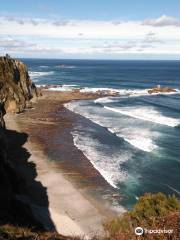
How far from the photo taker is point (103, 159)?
1652 inches

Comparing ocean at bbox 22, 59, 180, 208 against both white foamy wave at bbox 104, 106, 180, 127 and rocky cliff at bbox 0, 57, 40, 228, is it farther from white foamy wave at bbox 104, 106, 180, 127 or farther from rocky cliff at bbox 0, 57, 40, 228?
rocky cliff at bbox 0, 57, 40, 228

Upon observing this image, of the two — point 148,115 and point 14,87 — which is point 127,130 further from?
point 14,87

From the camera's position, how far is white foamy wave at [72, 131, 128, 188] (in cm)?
3693

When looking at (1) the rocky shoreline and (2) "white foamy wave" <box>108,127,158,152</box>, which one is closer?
(1) the rocky shoreline

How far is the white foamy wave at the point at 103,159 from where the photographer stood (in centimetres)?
3693

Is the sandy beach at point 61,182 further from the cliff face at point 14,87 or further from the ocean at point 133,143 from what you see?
the cliff face at point 14,87

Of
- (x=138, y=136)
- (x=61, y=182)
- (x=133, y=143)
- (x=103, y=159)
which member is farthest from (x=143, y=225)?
(x=138, y=136)

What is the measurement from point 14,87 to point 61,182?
142 ft

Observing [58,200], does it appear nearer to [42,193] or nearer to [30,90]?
[42,193]

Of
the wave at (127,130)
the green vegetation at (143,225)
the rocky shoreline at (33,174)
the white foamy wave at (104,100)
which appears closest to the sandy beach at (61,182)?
the rocky shoreline at (33,174)

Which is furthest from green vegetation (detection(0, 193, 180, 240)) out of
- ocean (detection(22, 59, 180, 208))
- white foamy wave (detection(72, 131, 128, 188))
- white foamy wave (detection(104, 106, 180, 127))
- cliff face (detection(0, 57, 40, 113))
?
cliff face (detection(0, 57, 40, 113))

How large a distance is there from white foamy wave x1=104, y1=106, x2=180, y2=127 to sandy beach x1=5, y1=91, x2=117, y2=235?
13.5 metres

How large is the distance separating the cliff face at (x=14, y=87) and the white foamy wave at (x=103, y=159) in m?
20.2

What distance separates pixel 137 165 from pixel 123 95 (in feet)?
188
